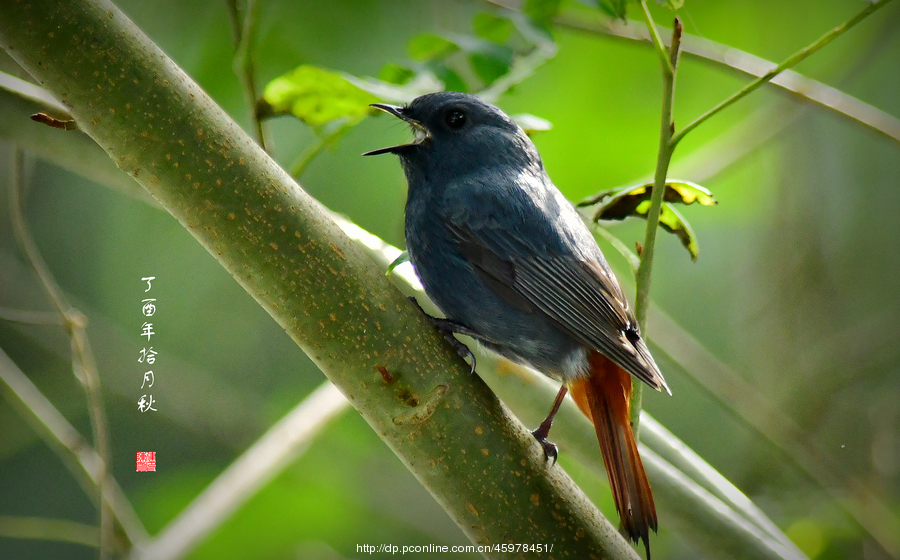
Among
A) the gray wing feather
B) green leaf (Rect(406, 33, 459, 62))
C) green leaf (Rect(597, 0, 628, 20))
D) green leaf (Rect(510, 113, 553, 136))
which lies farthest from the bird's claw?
green leaf (Rect(406, 33, 459, 62))

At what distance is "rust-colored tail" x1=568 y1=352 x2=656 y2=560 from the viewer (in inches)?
77.6

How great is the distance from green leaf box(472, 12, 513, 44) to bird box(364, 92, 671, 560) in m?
0.67

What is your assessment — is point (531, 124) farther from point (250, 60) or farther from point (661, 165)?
point (250, 60)

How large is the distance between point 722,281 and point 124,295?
11.7 ft

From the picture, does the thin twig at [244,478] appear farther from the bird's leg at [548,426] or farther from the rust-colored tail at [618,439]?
the rust-colored tail at [618,439]

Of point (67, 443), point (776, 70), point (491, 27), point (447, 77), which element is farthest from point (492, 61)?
point (67, 443)

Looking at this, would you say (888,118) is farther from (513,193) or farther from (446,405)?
(446,405)

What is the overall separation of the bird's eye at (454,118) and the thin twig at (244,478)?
979 mm

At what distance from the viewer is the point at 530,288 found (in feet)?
7.13

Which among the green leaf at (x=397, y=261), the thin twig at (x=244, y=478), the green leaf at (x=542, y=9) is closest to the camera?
the green leaf at (x=397, y=261)

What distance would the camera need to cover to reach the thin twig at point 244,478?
230 cm

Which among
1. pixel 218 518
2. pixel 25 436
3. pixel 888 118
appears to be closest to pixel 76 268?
pixel 25 436

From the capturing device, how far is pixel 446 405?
1.68m

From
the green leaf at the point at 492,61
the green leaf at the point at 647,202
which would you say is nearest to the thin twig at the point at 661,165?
the green leaf at the point at 647,202
